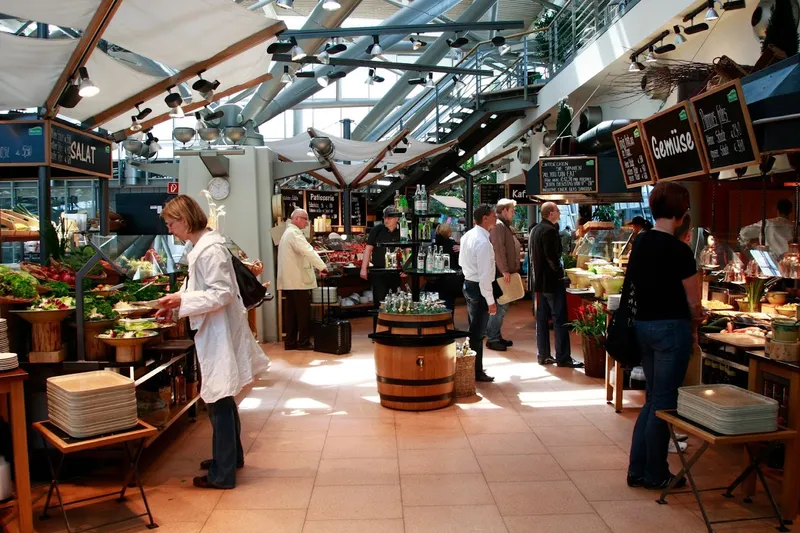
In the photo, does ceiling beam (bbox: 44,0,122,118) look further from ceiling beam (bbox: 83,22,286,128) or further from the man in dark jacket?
the man in dark jacket

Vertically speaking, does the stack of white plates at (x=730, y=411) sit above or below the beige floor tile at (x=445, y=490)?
above

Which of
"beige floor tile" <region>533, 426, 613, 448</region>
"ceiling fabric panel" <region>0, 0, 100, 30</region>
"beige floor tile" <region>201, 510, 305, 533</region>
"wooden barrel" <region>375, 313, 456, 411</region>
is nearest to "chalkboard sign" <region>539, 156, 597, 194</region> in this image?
"wooden barrel" <region>375, 313, 456, 411</region>

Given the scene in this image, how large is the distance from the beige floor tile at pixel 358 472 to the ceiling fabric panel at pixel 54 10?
3192 millimetres

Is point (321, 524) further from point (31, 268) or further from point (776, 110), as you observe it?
point (776, 110)

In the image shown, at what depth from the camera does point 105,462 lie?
4.56 meters

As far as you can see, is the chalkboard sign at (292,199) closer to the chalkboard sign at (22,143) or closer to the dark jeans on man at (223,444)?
the chalkboard sign at (22,143)

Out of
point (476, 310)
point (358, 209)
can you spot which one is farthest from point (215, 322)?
point (358, 209)

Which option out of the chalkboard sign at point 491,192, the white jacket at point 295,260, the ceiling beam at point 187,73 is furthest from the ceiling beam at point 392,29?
the chalkboard sign at point 491,192

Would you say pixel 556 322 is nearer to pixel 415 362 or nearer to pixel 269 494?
pixel 415 362

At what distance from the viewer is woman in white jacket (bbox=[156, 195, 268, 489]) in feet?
12.6

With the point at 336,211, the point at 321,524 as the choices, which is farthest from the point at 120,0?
the point at 336,211

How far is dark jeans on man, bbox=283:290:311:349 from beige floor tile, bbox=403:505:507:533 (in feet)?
17.2

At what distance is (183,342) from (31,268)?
1092 mm

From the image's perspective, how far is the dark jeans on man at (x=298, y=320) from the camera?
886 cm
